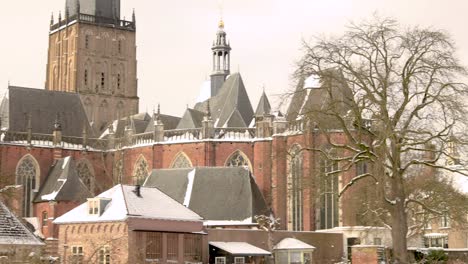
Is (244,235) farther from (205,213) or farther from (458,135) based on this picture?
(458,135)

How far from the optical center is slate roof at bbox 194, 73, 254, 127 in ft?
225

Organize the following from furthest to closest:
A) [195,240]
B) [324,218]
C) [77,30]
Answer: [77,30] → [324,218] → [195,240]

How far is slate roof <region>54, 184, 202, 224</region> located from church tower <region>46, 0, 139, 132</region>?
129 feet

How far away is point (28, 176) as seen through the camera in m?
71.9

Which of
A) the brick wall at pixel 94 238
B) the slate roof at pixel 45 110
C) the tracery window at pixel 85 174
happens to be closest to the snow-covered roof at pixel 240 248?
the brick wall at pixel 94 238

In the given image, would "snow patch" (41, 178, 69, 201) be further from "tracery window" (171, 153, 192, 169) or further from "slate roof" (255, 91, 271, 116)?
"slate roof" (255, 91, 271, 116)

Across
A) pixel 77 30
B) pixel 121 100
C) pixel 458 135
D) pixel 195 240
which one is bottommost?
pixel 195 240

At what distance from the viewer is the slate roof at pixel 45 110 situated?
2950 inches

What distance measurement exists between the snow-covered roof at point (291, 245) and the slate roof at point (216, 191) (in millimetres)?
3662

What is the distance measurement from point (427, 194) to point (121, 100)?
45.7 meters

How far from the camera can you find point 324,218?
60.7 metres

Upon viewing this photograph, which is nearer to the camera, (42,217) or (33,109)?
(42,217)

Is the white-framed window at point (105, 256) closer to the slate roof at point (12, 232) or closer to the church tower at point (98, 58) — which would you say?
the slate roof at point (12, 232)

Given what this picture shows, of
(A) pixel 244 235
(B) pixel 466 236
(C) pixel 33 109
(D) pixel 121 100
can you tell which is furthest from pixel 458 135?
(D) pixel 121 100
